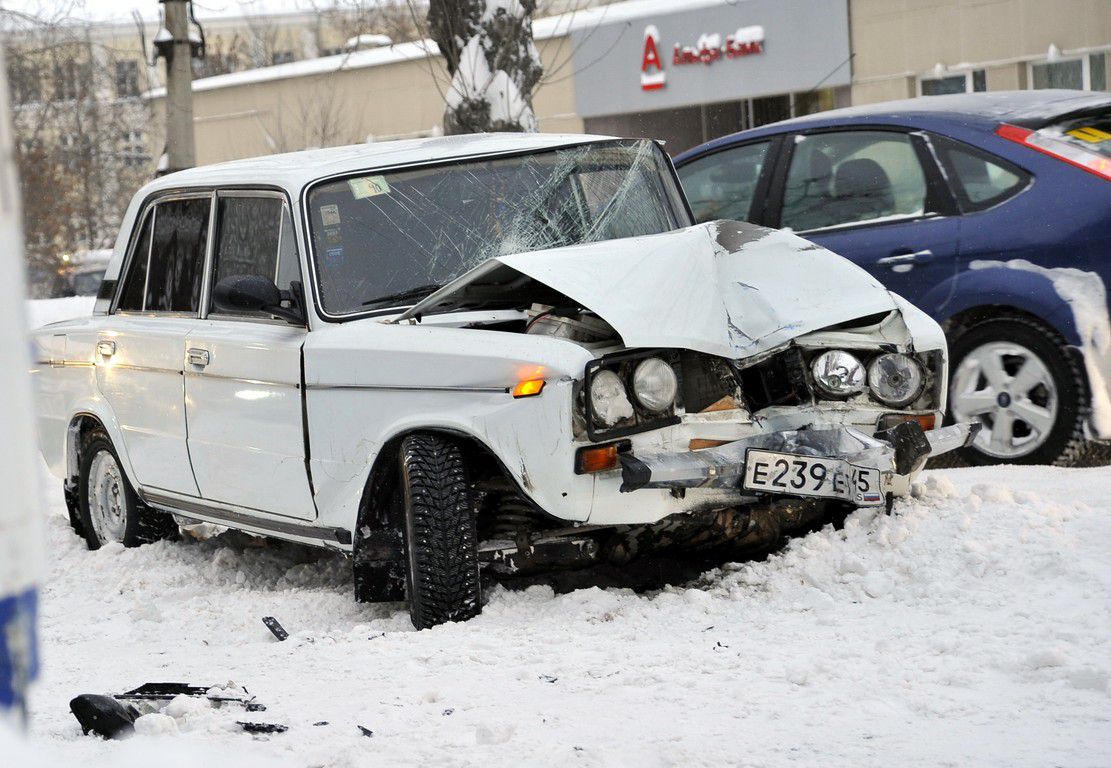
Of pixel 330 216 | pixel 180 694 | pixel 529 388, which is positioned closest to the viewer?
pixel 180 694

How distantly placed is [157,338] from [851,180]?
3652 mm

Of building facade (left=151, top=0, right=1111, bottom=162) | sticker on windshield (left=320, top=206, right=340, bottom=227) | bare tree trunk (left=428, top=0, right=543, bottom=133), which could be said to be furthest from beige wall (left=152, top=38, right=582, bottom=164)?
sticker on windshield (left=320, top=206, right=340, bottom=227)

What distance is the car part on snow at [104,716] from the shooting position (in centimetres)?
373

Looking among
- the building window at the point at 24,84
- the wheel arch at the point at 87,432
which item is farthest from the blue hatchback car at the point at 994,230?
the building window at the point at 24,84

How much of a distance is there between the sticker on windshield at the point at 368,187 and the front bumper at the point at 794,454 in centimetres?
169

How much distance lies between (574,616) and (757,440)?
2.84 ft

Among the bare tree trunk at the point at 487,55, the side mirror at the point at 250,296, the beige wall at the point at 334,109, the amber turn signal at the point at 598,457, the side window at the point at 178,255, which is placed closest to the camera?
the amber turn signal at the point at 598,457

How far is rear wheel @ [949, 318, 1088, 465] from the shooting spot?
6359 millimetres

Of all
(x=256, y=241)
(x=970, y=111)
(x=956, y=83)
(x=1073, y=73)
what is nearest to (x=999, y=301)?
(x=970, y=111)

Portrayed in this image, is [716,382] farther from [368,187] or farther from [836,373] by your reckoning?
[368,187]

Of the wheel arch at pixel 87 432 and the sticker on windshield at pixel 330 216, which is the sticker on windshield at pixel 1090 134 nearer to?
the sticker on windshield at pixel 330 216

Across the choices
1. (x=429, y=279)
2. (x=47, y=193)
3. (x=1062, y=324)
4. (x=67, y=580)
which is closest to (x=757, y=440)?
(x=429, y=279)

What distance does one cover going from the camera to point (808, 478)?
4680 millimetres

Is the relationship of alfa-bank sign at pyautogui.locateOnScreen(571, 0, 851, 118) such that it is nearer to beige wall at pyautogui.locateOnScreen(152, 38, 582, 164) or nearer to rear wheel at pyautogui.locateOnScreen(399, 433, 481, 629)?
beige wall at pyautogui.locateOnScreen(152, 38, 582, 164)
